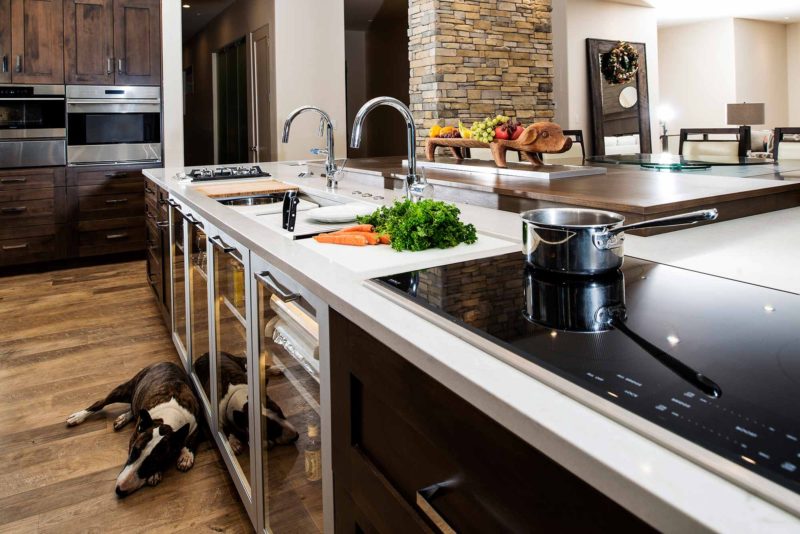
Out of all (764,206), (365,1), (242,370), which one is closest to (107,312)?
(242,370)

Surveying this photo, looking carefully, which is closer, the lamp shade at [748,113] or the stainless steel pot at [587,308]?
the stainless steel pot at [587,308]

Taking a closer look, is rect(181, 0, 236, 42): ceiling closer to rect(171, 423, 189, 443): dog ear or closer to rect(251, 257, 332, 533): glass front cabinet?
rect(171, 423, 189, 443): dog ear

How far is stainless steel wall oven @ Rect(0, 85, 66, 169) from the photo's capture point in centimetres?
478

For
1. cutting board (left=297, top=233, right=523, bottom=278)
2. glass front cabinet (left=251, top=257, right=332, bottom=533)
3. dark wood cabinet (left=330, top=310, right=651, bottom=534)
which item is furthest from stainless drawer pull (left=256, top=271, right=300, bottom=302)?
dark wood cabinet (left=330, top=310, right=651, bottom=534)

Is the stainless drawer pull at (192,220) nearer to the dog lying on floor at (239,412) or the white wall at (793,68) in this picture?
the dog lying on floor at (239,412)

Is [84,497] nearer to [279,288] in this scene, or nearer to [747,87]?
[279,288]

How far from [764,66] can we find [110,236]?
1125 centimetres

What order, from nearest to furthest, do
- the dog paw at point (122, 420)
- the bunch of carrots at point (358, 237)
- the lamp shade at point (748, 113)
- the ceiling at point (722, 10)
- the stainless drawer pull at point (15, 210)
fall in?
the bunch of carrots at point (358, 237)
the dog paw at point (122, 420)
the stainless drawer pull at point (15, 210)
the lamp shade at point (748, 113)
the ceiling at point (722, 10)

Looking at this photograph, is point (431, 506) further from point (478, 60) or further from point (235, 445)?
point (478, 60)

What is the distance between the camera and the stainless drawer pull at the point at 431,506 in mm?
723

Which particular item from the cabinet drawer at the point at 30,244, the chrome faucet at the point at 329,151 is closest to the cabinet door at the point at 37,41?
the cabinet drawer at the point at 30,244

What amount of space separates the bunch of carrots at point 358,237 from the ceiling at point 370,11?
7042 millimetres

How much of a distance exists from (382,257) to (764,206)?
4.39 feet

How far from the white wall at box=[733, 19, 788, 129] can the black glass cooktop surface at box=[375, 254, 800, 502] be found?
11374mm
